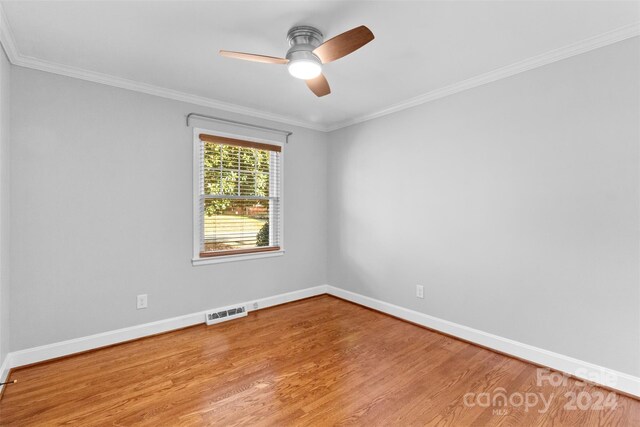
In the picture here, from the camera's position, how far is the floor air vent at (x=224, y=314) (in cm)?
332

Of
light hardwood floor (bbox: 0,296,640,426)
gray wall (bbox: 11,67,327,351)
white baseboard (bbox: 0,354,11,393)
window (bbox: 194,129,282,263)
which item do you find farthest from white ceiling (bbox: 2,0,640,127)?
light hardwood floor (bbox: 0,296,640,426)

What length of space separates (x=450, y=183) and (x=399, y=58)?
132cm

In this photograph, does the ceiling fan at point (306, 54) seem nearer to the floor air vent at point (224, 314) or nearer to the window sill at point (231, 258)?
the window sill at point (231, 258)

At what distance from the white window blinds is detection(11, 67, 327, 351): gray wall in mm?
188

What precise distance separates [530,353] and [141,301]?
139 inches

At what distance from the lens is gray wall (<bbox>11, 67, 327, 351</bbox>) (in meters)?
2.46

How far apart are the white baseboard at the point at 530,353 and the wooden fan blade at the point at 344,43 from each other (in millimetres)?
2663

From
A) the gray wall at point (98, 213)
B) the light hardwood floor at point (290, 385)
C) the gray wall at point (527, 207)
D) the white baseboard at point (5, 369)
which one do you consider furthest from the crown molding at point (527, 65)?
the white baseboard at point (5, 369)

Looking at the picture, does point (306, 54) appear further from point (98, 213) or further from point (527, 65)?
point (98, 213)

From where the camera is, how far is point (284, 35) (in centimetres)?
216

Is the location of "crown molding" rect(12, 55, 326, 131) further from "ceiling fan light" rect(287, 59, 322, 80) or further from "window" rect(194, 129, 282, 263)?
"ceiling fan light" rect(287, 59, 322, 80)

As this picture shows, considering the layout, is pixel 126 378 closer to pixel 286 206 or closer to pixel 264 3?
pixel 286 206

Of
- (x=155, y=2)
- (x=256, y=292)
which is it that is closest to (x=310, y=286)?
(x=256, y=292)

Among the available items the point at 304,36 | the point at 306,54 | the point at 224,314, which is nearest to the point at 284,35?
the point at 304,36
